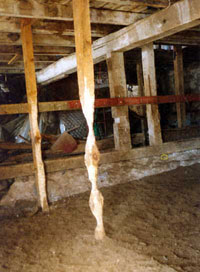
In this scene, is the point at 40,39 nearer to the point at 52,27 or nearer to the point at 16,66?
the point at 52,27

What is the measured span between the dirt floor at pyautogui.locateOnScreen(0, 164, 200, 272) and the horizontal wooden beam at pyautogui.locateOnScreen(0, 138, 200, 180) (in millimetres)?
516

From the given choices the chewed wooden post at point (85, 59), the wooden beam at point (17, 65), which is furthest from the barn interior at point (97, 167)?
the wooden beam at point (17, 65)

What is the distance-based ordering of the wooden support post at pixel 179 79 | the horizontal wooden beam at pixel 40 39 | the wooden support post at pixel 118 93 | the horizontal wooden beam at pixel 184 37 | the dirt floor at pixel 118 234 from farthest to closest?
the wooden support post at pixel 179 79, the horizontal wooden beam at pixel 184 37, the wooden support post at pixel 118 93, the horizontal wooden beam at pixel 40 39, the dirt floor at pixel 118 234

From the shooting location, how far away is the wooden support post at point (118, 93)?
4945 millimetres

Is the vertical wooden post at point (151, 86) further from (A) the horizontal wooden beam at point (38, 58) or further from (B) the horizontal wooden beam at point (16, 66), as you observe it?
(B) the horizontal wooden beam at point (16, 66)

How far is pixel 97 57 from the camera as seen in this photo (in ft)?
17.4

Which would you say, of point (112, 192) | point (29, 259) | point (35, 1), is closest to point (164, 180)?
point (112, 192)

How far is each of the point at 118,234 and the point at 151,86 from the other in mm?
2958

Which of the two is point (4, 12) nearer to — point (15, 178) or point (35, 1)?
point (35, 1)

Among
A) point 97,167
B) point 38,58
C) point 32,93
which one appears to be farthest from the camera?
point 38,58

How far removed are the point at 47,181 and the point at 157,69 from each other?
22.1 ft

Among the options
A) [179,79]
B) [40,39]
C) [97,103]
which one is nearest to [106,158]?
[97,103]

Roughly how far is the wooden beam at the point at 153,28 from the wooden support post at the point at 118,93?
0.69 ft

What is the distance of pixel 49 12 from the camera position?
12.3ft
